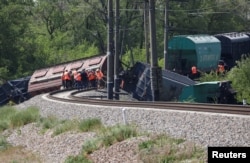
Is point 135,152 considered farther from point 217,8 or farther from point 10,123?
point 217,8

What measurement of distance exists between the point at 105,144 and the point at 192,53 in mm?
29469

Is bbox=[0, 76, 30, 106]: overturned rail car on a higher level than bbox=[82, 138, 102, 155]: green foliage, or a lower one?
lower

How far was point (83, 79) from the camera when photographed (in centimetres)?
4328

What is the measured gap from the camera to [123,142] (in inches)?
673

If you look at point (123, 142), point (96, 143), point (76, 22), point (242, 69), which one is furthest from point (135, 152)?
point (76, 22)

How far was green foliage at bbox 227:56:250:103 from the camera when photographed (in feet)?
104

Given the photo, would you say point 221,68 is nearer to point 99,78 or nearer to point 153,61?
point 99,78

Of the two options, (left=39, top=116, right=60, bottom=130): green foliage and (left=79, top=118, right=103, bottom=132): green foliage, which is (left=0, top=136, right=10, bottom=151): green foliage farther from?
(left=79, top=118, right=103, bottom=132): green foliage

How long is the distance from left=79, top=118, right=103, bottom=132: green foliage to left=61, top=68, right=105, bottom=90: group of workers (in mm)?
21165

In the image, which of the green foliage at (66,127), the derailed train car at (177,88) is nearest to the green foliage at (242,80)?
the derailed train car at (177,88)

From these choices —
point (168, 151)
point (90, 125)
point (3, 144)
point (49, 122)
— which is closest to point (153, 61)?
point (49, 122)

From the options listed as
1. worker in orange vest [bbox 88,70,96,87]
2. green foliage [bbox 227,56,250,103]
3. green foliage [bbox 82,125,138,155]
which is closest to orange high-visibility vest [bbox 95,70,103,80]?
worker in orange vest [bbox 88,70,96,87]

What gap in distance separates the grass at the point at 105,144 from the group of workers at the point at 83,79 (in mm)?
15146

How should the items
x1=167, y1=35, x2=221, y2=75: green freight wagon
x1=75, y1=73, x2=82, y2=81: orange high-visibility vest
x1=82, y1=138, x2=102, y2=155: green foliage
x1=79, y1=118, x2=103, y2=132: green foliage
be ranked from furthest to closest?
x1=167, y1=35, x2=221, y2=75: green freight wagon, x1=75, y1=73, x2=82, y2=81: orange high-visibility vest, x1=79, y1=118, x2=103, y2=132: green foliage, x1=82, y1=138, x2=102, y2=155: green foliage
